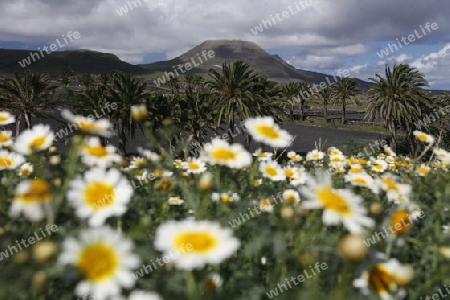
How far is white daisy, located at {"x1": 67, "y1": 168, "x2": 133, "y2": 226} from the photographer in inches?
57.1

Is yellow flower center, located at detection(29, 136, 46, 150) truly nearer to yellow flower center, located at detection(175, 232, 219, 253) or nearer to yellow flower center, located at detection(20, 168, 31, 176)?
yellow flower center, located at detection(20, 168, 31, 176)

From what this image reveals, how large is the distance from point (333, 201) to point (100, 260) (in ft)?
2.88

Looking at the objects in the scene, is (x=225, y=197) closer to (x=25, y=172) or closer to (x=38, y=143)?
(x=38, y=143)

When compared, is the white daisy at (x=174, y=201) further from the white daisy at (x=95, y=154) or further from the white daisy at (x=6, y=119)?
the white daisy at (x=6, y=119)

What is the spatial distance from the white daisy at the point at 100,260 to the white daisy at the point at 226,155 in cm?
84

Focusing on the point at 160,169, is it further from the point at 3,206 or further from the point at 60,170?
the point at 3,206

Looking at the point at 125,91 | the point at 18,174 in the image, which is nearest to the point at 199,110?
Answer: the point at 125,91

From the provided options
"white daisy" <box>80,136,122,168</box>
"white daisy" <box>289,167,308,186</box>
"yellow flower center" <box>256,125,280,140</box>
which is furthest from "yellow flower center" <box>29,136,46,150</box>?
"white daisy" <box>289,167,308,186</box>

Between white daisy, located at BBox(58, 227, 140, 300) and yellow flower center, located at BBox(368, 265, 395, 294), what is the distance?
2.67 feet

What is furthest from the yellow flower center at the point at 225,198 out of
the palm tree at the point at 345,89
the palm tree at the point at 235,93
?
the palm tree at the point at 345,89

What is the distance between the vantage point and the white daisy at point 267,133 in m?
2.18

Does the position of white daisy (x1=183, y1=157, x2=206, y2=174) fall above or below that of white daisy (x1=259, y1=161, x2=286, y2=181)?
above

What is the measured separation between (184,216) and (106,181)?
0.72m

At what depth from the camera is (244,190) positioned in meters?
2.36
